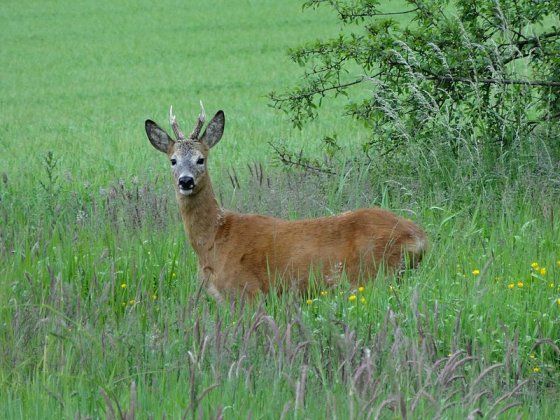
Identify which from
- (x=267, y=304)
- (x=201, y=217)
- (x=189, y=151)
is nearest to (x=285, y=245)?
(x=201, y=217)

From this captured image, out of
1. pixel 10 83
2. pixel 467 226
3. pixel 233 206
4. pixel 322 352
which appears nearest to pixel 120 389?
pixel 322 352

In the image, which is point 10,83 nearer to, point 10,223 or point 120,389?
point 10,223

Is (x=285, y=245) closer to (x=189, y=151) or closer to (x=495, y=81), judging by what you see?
(x=189, y=151)

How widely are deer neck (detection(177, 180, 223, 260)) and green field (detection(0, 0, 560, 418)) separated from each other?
0.17m

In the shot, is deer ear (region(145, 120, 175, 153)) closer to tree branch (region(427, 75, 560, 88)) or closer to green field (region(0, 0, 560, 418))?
green field (region(0, 0, 560, 418))

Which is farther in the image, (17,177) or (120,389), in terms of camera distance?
(17,177)

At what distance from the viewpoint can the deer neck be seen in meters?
6.88

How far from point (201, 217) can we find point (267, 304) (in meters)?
1.40

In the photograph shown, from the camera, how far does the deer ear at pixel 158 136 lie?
7.20m

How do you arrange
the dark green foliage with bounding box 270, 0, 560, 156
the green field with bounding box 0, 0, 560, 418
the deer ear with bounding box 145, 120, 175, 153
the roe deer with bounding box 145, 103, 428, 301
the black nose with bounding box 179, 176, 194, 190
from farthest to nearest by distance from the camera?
1. the dark green foliage with bounding box 270, 0, 560, 156
2. the deer ear with bounding box 145, 120, 175, 153
3. the black nose with bounding box 179, 176, 194, 190
4. the roe deer with bounding box 145, 103, 428, 301
5. the green field with bounding box 0, 0, 560, 418

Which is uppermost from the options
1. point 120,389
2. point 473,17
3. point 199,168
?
point 473,17

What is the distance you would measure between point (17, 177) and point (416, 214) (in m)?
5.45

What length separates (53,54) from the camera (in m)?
33.7

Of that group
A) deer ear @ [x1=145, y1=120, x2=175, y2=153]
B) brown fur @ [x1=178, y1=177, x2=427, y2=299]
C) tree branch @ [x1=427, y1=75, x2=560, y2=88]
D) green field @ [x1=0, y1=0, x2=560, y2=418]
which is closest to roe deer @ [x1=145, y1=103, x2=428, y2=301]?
brown fur @ [x1=178, y1=177, x2=427, y2=299]
